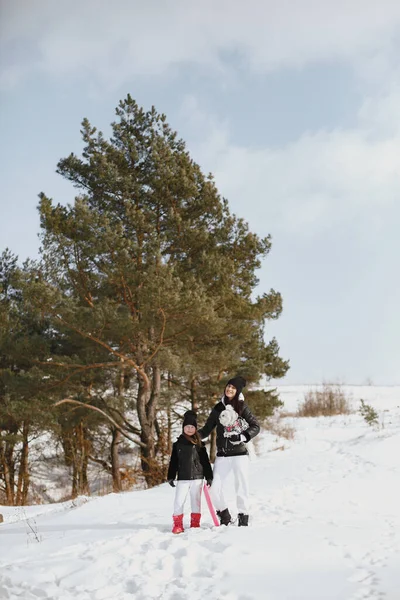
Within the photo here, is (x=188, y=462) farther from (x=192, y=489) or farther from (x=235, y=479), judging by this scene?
(x=235, y=479)

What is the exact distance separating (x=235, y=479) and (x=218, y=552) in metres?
1.47

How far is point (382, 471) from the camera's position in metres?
12.0

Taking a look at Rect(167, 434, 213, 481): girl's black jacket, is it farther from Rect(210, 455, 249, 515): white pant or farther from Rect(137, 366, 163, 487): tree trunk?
Rect(137, 366, 163, 487): tree trunk

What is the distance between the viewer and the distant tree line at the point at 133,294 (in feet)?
46.5

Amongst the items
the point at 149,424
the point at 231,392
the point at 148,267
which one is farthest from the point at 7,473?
the point at 231,392

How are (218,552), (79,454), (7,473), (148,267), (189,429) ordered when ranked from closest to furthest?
1. (218,552)
2. (189,429)
3. (148,267)
4. (7,473)
5. (79,454)

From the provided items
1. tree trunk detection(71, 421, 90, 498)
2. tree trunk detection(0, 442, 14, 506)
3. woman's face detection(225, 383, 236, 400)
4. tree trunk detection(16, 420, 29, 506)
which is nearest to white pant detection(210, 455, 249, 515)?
woman's face detection(225, 383, 236, 400)

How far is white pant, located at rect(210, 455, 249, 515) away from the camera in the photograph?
6.50 m

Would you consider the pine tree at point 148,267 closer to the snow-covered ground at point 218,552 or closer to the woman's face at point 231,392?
the snow-covered ground at point 218,552

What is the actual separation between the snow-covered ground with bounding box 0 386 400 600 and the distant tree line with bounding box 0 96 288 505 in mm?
5510

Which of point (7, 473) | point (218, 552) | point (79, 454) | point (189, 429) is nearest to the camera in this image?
point (218, 552)

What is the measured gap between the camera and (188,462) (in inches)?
258

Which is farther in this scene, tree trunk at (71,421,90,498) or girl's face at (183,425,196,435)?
tree trunk at (71,421,90,498)

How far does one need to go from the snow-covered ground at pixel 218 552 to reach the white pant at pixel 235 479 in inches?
12.6
